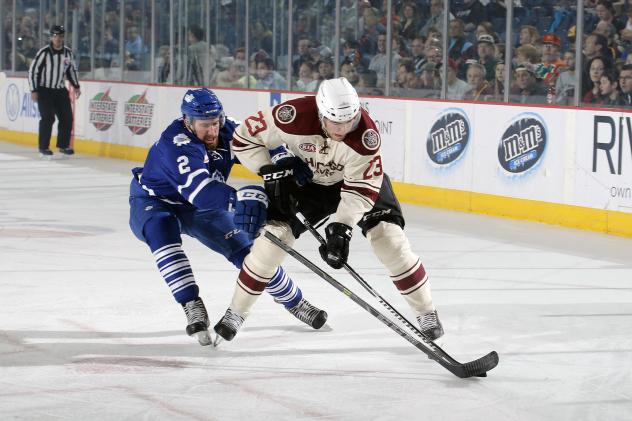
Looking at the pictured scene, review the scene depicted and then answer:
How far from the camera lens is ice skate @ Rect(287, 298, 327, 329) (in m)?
4.94

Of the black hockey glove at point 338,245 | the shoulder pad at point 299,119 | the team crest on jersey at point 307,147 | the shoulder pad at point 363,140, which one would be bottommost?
the black hockey glove at point 338,245

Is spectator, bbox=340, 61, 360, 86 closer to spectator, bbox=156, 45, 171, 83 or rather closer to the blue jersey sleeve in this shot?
spectator, bbox=156, 45, 171, 83

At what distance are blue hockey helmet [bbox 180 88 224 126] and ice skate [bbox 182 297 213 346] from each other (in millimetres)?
707

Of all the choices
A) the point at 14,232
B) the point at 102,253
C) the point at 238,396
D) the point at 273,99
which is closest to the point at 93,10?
→ the point at 273,99

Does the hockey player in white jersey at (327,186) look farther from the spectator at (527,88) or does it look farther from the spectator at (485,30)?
the spectator at (485,30)

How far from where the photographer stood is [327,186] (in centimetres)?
465

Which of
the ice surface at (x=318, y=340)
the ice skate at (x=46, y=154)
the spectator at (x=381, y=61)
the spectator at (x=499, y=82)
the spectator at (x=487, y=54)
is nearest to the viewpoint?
the ice surface at (x=318, y=340)

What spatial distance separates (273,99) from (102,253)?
184 inches

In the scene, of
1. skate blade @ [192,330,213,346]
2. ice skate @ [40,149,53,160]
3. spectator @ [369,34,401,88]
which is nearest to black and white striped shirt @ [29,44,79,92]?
ice skate @ [40,149,53,160]

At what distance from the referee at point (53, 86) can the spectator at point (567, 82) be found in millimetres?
6251

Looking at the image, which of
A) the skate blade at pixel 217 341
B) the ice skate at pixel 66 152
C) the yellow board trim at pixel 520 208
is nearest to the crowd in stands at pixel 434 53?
the yellow board trim at pixel 520 208

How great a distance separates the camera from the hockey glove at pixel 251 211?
4.39 metres

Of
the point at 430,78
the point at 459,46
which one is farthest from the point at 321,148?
the point at 430,78

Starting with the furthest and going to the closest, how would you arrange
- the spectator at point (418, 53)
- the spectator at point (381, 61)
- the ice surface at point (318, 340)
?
the spectator at point (381, 61) → the spectator at point (418, 53) → the ice surface at point (318, 340)
